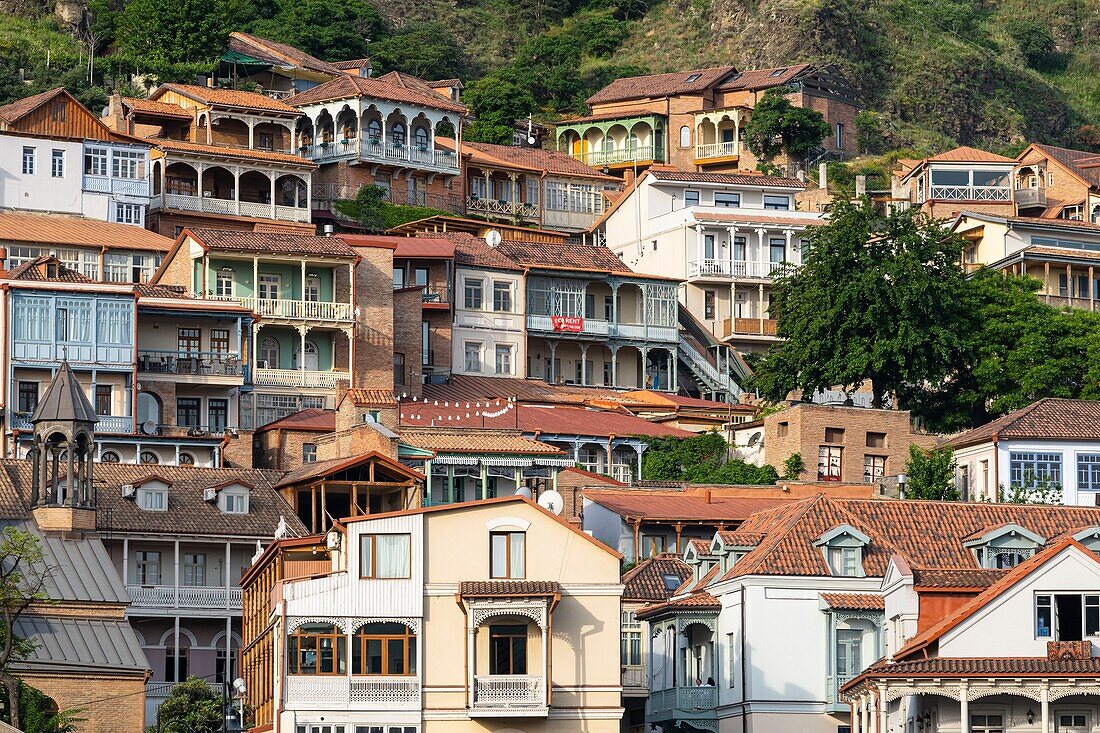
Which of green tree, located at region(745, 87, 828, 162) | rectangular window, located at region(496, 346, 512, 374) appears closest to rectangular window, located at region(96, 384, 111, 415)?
rectangular window, located at region(496, 346, 512, 374)

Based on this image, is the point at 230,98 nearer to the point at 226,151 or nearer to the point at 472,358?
the point at 226,151

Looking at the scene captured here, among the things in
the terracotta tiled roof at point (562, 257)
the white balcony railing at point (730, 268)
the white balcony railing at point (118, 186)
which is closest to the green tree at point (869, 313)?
the terracotta tiled roof at point (562, 257)

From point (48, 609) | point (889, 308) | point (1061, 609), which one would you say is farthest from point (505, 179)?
point (1061, 609)

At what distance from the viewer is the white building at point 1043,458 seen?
77.5m

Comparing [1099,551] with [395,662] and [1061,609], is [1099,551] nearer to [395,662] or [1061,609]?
[1061,609]

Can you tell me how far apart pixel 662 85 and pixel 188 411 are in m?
48.1

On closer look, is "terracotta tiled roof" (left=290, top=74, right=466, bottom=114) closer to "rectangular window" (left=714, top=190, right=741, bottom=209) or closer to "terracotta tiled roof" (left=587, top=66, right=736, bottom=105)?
"rectangular window" (left=714, top=190, right=741, bottom=209)

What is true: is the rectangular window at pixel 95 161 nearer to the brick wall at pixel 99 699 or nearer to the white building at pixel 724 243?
the white building at pixel 724 243

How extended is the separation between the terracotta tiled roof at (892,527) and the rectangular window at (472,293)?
31.3m

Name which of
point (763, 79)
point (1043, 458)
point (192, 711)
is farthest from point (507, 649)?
point (763, 79)

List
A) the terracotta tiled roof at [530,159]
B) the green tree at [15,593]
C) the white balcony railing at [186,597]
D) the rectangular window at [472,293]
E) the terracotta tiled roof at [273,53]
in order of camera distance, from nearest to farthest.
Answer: the green tree at [15,593] < the white balcony railing at [186,597] < the rectangular window at [472,293] < the terracotta tiled roof at [530,159] < the terracotta tiled roof at [273,53]

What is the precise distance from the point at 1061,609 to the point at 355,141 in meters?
62.2

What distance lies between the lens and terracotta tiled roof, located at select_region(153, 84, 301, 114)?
110 meters

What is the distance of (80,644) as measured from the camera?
6450 cm
